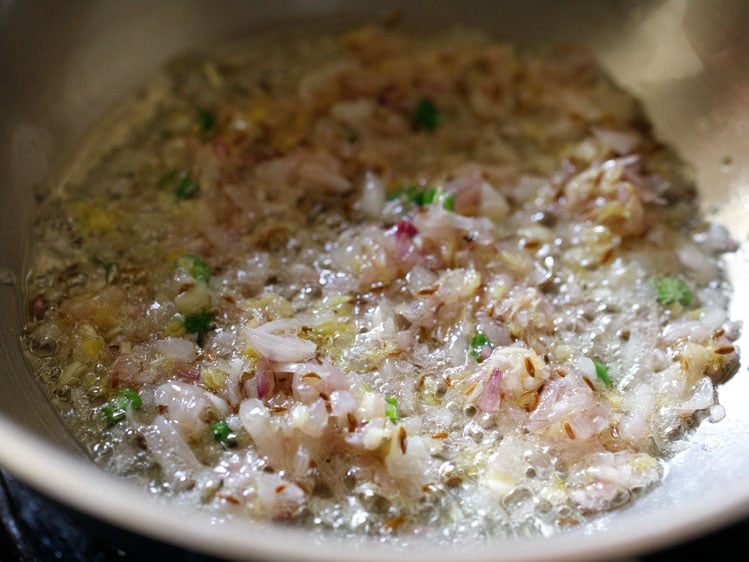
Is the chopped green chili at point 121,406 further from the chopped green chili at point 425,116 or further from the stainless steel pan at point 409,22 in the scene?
the chopped green chili at point 425,116

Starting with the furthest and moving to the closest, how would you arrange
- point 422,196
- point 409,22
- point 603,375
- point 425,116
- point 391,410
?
point 409,22 < point 425,116 < point 422,196 < point 603,375 < point 391,410

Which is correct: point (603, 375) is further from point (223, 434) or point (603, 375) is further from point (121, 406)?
point (121, 406)

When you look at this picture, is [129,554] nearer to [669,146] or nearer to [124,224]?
[124,224]

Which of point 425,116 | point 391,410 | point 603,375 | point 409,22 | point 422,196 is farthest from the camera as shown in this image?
point 409,22

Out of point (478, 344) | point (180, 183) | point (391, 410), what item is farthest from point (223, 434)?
point (180, 183)

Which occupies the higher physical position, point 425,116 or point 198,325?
point 425,116

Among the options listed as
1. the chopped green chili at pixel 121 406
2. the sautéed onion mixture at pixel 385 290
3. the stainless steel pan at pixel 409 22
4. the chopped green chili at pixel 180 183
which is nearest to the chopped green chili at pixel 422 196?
the sautéed onion mixture at pixel 385 290

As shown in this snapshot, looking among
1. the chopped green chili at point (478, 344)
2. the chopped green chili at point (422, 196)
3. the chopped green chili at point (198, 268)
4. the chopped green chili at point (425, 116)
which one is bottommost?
the chopped green chili at point (478, 344)
